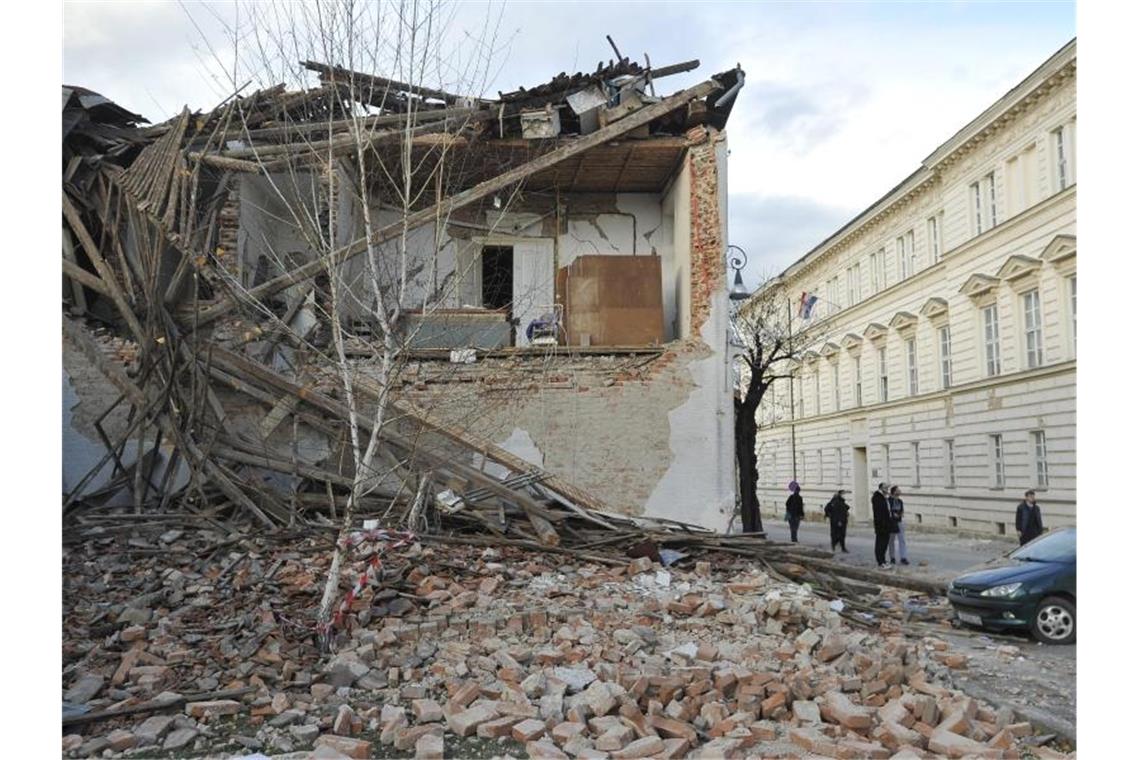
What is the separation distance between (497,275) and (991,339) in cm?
1801

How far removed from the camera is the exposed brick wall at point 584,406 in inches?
527

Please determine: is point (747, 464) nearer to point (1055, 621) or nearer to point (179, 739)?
point (1055, 621)

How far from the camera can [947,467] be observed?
29.5 meters

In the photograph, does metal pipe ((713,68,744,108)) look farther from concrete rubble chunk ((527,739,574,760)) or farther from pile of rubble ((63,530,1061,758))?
concrete rubble chunk ((527,739,574,760))

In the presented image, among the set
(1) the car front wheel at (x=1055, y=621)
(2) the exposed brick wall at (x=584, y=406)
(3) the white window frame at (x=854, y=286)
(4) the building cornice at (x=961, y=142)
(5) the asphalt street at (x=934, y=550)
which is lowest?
(5) the asphalt street at (x=934, y=550)

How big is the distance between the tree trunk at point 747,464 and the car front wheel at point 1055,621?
39.3ft

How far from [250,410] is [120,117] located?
5.48 metres

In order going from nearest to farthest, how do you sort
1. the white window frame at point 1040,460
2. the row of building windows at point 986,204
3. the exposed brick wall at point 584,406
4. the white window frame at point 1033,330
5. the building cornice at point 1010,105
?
1. the exposed brick wall at point 584,406
2. the building cornice at point 1010,105
3. the row of building windows at point 986,204
4. the white window frame at point 1040,460
5. the white window frame at point 1033,330

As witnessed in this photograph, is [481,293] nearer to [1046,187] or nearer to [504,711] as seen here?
[504,711]

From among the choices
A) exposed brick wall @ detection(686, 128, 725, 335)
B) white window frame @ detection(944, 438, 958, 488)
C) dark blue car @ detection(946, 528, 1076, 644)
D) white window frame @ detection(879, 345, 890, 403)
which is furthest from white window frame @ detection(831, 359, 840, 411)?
dark blue car @ detection(946, 528, 1076, 644)

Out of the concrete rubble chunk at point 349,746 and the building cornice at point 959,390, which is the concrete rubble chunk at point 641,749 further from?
the building cornice at point 959,390

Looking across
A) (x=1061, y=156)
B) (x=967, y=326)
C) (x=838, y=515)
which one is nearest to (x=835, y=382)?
(x=967, y=326)

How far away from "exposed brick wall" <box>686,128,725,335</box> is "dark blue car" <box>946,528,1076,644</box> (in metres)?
5.73

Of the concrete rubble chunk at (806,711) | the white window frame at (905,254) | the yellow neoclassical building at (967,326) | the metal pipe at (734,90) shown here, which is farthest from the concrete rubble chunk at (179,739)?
the white window frame at (905,254)
